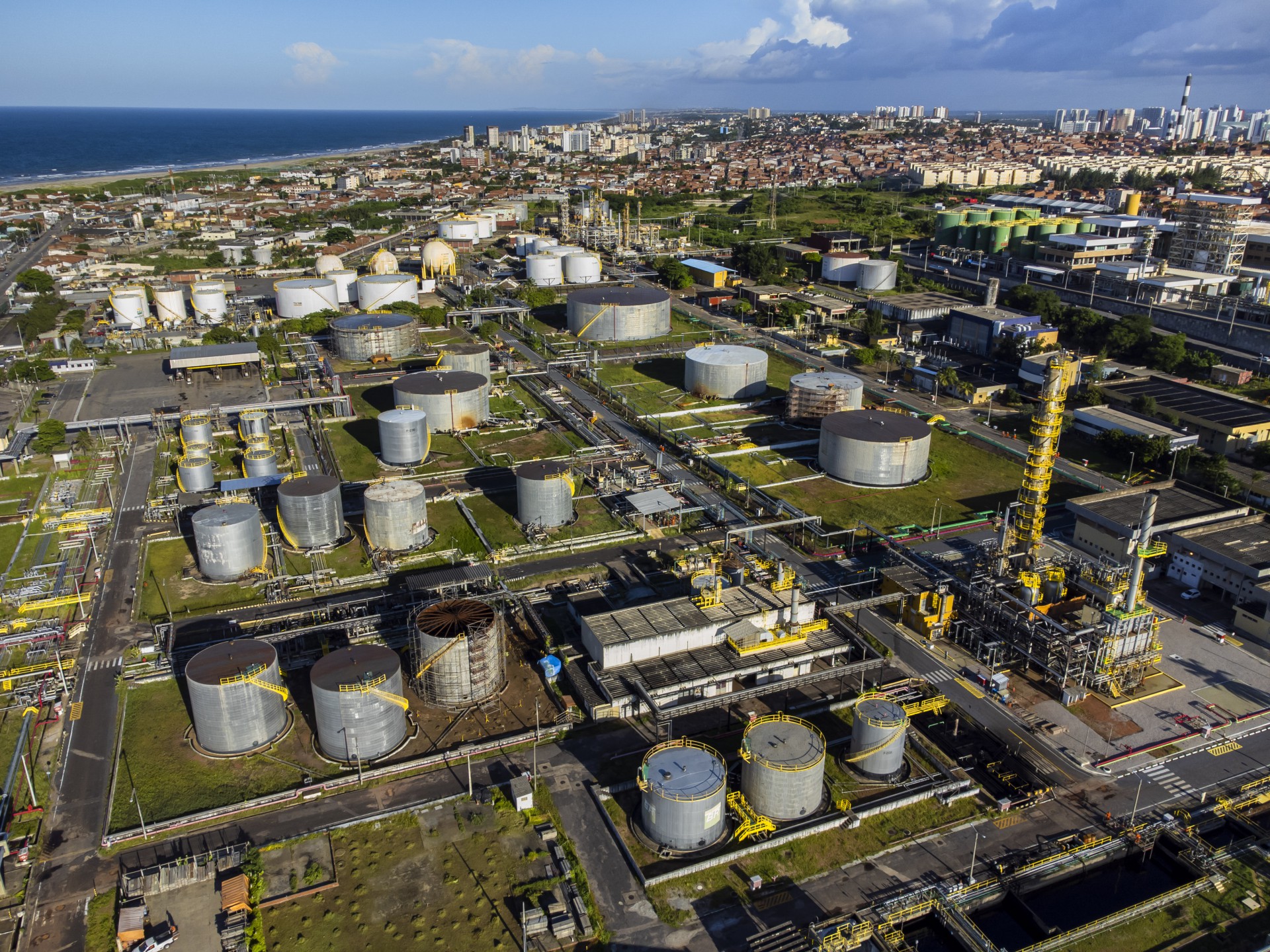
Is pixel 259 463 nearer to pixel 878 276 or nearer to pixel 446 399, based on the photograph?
pixel 446 399

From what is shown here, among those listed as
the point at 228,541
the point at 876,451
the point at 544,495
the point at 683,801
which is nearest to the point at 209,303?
the point at 228,541

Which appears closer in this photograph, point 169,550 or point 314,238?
point 169,550

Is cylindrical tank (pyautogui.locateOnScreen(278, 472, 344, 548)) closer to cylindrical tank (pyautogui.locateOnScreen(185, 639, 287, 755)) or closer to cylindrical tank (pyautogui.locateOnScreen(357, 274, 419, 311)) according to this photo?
cylindrical tank (pyautogui.locateOnScreen(185, 639, 287, 755))

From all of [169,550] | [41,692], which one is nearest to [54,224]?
[169,550]

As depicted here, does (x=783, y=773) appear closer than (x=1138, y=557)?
Yes

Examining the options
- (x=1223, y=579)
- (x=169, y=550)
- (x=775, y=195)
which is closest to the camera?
(x=1223, y=579)

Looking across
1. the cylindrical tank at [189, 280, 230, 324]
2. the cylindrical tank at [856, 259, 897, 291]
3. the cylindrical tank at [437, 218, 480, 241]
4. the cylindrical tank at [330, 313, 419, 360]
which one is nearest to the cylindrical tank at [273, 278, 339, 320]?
the cylindrical tank at [189, 280, 230, 324]

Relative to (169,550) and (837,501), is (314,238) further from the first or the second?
(837,501)
